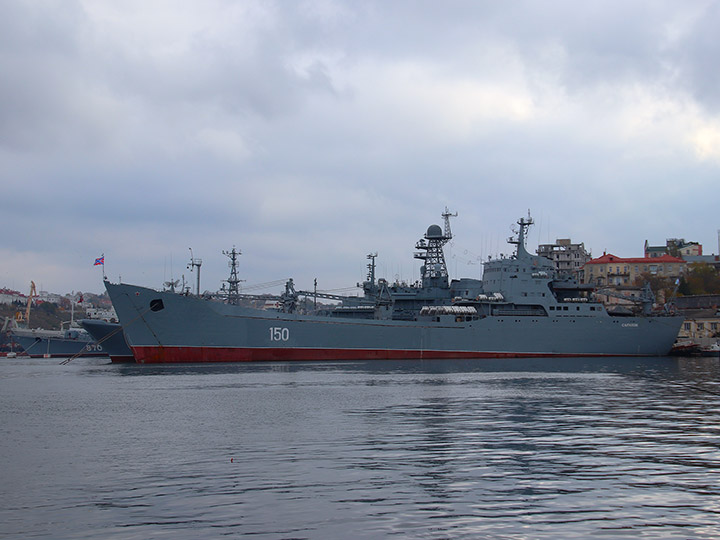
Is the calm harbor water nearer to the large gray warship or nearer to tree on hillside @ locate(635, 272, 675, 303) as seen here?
the large gray warship

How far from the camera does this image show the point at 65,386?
3525 centimetres

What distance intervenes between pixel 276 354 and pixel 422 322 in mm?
11012

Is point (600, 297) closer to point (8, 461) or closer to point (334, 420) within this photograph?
point (334, 420)

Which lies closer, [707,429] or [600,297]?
[707,429]

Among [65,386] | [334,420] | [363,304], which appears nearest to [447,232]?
[363,304]

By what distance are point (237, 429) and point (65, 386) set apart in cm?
1918

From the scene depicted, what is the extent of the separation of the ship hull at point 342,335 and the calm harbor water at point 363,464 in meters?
17.9

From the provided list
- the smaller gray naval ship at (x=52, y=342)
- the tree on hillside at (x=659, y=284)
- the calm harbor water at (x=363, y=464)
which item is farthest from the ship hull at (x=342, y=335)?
the smaller gray naval ship at (x=52, y=342)

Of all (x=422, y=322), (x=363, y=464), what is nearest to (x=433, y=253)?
(x=422, y=322)

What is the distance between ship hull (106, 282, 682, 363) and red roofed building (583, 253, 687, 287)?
44178mm

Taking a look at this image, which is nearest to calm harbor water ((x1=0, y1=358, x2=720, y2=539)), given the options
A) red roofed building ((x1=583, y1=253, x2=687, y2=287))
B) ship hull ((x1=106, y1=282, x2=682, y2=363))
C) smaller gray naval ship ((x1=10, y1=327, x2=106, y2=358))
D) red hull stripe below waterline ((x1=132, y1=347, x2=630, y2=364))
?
ship hull ((x1=106, y1=282, x2=682, y2=363))

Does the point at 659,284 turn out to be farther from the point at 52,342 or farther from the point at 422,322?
the point at 52,342

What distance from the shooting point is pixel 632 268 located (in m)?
102

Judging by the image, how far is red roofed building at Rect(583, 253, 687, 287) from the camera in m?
100
